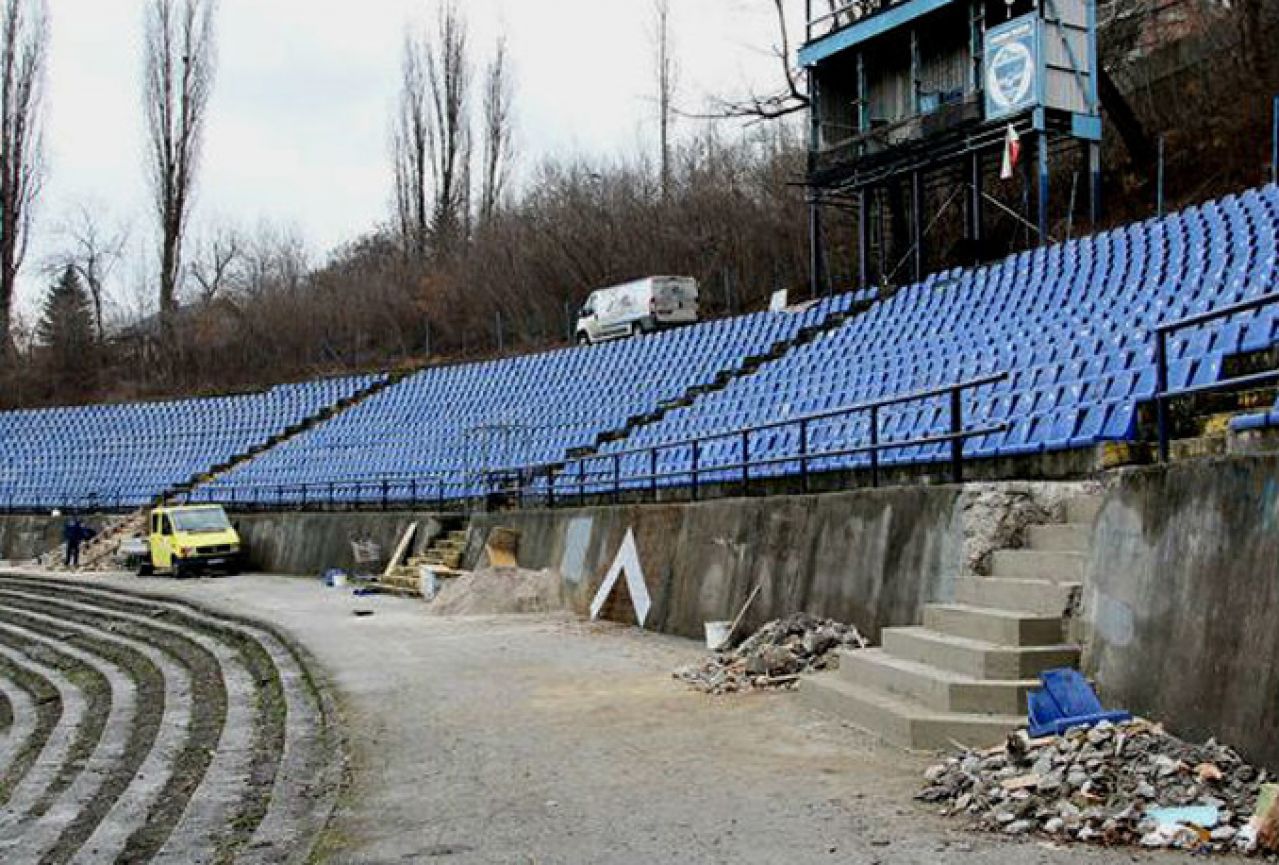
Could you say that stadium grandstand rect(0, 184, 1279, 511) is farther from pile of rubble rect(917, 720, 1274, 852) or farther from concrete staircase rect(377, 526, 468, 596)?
pile of rubble rect(917, 720, 1274, 852)

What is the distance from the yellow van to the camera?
27.0 meters

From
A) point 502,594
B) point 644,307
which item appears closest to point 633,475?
point 502,594

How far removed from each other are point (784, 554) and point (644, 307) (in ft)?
73.5

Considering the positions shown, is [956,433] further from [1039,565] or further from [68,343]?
[68,343]

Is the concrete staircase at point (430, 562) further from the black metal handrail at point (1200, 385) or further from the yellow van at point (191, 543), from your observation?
the black metal handrail at point (1200, 385)

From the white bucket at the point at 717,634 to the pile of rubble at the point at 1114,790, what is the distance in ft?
19.7

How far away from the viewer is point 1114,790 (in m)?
5.25

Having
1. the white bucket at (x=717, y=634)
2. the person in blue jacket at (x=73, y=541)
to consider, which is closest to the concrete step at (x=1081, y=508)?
the white bucket at (x=717, y=634)

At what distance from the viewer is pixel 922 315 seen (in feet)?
69.5

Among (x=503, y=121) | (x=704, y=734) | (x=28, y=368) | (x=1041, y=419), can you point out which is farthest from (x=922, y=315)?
(x=28, y=368)

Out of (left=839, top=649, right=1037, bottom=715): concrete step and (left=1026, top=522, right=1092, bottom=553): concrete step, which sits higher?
(left=1026, top=522, right=1092, bottom=553): concrete step

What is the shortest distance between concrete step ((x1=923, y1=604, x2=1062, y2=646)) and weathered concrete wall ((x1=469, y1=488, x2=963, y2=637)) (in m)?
0.87

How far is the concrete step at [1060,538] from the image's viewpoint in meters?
7.99

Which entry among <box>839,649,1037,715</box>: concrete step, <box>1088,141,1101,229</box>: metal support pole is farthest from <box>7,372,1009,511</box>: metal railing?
<box>1088,141,1101,229</box>: metal support pole
